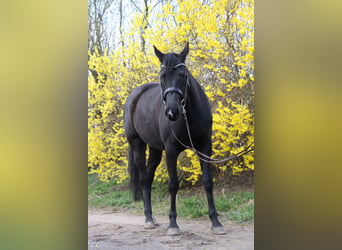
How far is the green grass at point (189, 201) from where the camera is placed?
314 cm

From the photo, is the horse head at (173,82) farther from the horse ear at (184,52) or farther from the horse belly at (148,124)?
the horse belly at (148,124)

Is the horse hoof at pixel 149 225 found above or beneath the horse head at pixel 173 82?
beneath

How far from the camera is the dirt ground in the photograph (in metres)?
3.07

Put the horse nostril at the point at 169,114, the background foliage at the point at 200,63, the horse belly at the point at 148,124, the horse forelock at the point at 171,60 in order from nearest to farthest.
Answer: the horse nostril at the point at 169,114 → the horse forelock at the point at 171,60 → the background foliage at the point at 200,63 → the horse belly at the point at 148,124

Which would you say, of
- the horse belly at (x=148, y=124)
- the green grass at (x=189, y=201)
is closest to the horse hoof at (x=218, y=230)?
the green grass at (x=189, y=201)

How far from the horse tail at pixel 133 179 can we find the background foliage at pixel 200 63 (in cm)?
21

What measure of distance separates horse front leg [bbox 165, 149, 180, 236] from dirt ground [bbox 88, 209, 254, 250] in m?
0.04

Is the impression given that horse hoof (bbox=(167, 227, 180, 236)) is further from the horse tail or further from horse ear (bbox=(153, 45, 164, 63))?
horse ear (bbox=(153, 45, 164, 63))

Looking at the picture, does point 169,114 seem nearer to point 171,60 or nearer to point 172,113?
point 172,113

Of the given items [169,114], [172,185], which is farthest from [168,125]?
[172,185]

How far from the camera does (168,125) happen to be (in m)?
3.21
